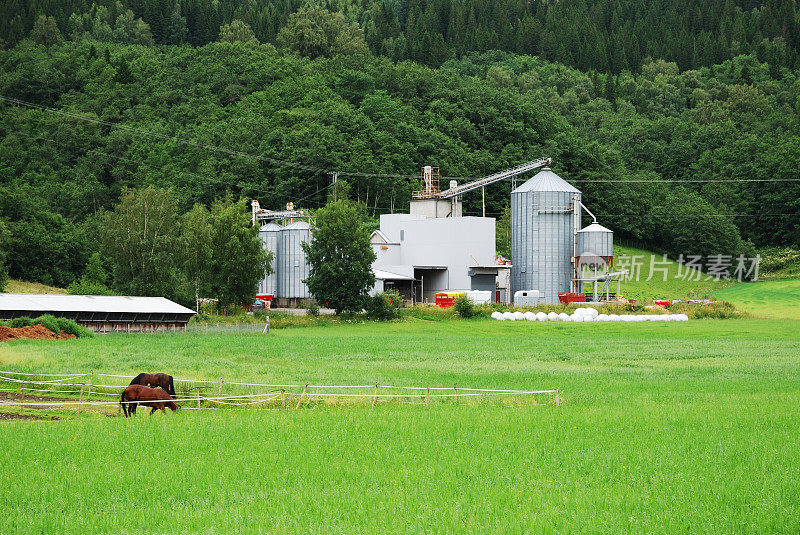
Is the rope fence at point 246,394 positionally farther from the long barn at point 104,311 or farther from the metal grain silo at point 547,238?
the metal grain silo at point 547,238

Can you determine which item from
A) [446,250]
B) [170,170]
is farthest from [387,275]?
[170,170]

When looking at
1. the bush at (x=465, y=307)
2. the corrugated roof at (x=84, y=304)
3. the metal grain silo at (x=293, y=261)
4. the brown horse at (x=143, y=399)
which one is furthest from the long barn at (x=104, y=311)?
the brown horse at (x=143, y=399)

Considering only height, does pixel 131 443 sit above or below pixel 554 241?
below

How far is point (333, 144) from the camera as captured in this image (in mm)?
126625

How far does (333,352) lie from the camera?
Answer: 47875mm

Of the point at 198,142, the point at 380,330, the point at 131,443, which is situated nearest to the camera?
the point at 131,443

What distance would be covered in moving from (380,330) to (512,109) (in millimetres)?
93166

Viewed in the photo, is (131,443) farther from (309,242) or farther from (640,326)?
(309,242)

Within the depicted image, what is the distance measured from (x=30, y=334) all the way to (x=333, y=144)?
77.5 meters

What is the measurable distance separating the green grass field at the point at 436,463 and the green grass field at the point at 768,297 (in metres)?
49.6

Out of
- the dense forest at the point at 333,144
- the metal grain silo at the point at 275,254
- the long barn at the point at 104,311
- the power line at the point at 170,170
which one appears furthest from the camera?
the dense forest at the point at 333,144

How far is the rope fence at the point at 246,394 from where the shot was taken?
87.5 feet

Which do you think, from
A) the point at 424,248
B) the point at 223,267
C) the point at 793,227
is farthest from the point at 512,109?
the point at 223,267

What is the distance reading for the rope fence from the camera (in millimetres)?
26672
